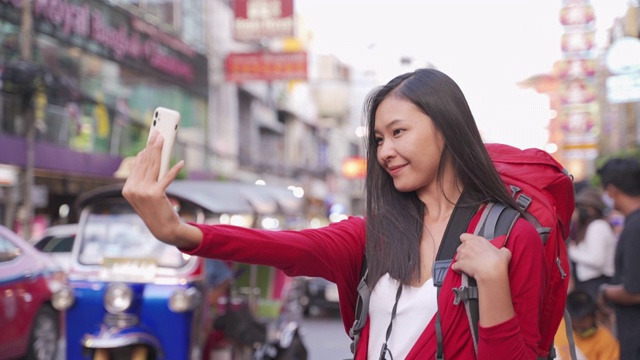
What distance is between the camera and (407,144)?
91.0 inches

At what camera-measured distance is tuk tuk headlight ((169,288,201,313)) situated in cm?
652

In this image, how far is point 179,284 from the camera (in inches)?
267

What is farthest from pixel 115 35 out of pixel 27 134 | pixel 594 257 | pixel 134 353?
pixel 594 257

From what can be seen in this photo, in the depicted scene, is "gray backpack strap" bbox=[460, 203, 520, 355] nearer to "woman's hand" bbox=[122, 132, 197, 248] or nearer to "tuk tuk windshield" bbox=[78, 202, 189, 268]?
A: "woman's hand" bbox=[122, 132, 197, 248]

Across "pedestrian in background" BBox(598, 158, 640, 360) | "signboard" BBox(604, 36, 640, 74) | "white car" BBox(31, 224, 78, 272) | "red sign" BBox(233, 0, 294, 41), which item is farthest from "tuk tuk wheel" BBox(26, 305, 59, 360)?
"red sign" BBox(233, 0, 294, 41)

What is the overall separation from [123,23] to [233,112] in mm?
13267

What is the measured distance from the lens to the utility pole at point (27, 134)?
17.1 meters

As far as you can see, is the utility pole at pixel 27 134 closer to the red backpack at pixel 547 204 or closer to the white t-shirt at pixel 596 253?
the white t-shirt at pixel 596 253

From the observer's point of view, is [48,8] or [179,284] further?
[48,8]

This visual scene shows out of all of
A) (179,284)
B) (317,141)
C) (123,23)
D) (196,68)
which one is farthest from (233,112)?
(179,284)

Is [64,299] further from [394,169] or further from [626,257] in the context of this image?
[394,169]

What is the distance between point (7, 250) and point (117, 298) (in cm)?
262

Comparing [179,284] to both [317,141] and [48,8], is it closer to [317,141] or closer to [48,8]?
[48,8]

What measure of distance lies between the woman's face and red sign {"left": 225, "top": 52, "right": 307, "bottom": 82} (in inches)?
852
